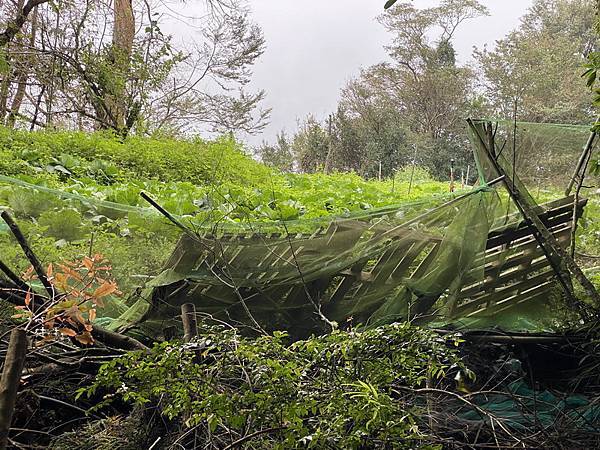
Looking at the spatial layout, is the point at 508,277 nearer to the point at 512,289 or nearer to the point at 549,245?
the point at 512,289

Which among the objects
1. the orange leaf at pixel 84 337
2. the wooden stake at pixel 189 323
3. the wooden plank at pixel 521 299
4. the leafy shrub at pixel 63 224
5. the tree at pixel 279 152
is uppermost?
the tree at pixel 279 152

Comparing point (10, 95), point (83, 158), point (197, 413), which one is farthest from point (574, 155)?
point (10, 95)

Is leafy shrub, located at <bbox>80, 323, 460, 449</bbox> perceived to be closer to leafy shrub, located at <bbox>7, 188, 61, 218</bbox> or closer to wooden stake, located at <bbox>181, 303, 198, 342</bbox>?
wooden stake, located at <bbox>181, 303, 198, 342</bbox>

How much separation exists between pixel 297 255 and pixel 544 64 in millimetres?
14764

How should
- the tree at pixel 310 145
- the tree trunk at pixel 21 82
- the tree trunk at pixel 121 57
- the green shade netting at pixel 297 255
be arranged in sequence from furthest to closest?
the tree at pixel 310 145 → the tree trunk at pixel 121 57 → the tree trunk at pixel 21 82 → the green shade netting at pixel 297 255

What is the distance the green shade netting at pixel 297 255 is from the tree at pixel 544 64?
13.3m

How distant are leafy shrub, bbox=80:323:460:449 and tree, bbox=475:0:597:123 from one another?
1417cm

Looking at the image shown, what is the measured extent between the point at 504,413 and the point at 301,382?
0.92 m

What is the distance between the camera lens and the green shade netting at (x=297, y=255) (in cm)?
204

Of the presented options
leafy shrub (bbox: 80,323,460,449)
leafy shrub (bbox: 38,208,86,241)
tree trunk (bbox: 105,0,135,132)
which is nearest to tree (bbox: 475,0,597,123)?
tree trunk (bbox: 105,0,135,132)

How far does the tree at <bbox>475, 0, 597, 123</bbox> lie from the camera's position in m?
14.3

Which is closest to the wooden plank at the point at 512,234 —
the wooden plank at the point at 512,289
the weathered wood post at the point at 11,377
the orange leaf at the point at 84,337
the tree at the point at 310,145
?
the wooden plank at the point at 512,289

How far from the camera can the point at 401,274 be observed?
2096mm

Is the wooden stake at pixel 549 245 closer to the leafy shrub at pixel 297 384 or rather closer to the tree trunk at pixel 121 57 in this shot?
the leafy shrub at pixel 297 384
